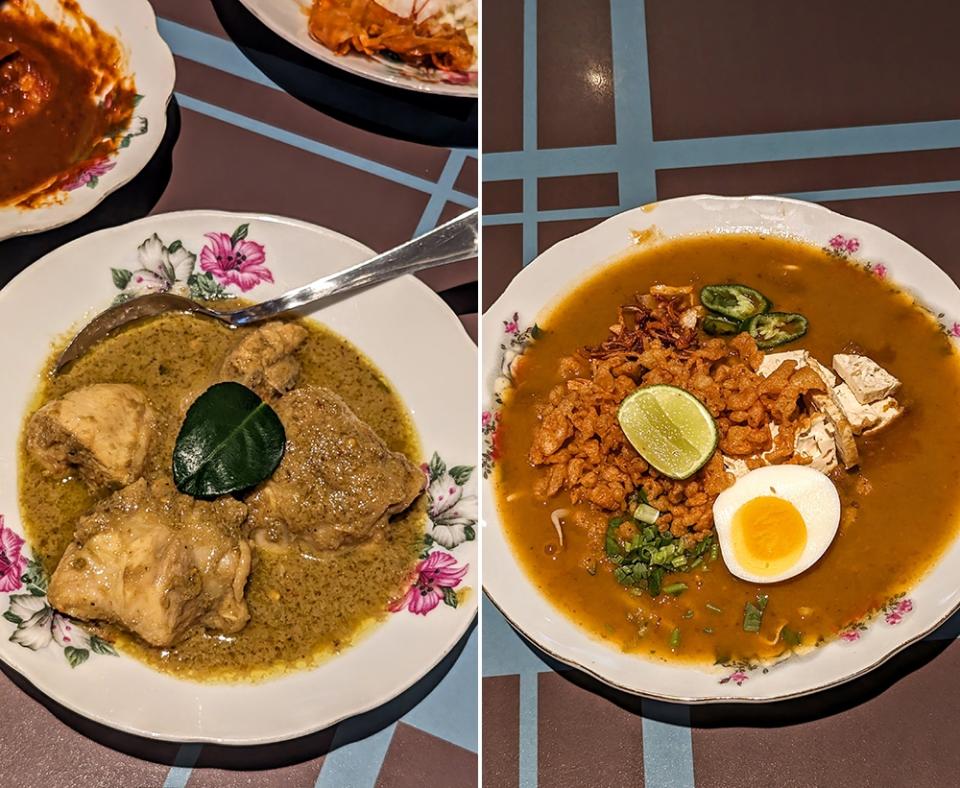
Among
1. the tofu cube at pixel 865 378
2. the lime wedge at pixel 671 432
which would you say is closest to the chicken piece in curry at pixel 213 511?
the lime wedge at pixel 671 432

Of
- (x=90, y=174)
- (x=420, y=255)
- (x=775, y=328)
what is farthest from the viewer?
(x=775, y=328)

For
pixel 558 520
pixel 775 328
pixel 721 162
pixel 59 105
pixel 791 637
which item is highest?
pixel 59 105

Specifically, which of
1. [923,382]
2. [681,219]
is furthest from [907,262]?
[681,219]

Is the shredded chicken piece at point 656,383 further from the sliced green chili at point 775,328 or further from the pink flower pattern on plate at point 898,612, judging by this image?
the pink flower pattern on plate at point 898,612

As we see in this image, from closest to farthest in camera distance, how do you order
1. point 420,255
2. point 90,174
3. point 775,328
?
1. point 90,174
2. point 420,255
3. point 775,328

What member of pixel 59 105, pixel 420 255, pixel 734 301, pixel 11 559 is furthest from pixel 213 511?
pixel 734 301

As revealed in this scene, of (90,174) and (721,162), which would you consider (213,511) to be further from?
(721,162)

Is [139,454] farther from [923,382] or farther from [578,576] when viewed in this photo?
[923,382]
